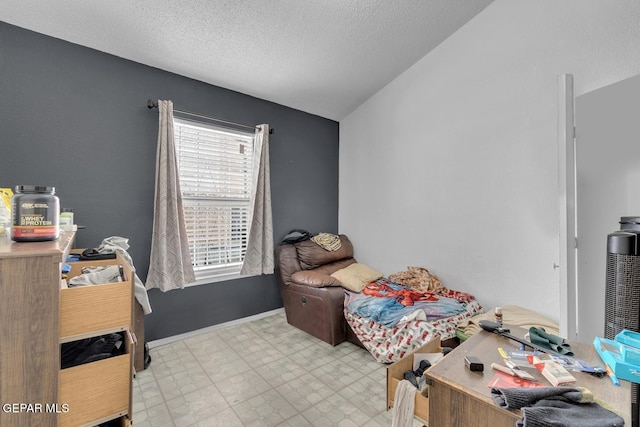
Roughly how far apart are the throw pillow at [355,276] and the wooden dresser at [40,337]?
2.22 metres

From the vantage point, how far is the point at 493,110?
2.45m

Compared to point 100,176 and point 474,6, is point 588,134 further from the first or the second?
point 100,176

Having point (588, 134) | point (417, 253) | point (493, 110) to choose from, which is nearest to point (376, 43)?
point (493, 110)

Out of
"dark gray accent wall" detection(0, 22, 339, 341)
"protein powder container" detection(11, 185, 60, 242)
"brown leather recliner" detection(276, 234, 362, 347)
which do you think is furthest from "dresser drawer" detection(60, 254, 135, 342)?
"brown leather recliner" detection(276, 234, 362, 347)

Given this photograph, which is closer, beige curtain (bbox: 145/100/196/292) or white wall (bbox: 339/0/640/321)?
white wall (bbox: 339/0/640/321)

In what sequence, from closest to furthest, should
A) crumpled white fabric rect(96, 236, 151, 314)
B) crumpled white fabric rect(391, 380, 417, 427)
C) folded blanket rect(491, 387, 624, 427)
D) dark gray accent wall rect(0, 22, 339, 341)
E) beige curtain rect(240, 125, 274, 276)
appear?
folded blanket rect(491, 387, 624, 427) → crumpled white fabric rect(391, 380, 417, 427) → crumpled white fabric rect(96, 236, 151, 314) → dark gray accent wall rect(0, 22, 339, 341) → beige curtain rect(240, 125, 274, 276)

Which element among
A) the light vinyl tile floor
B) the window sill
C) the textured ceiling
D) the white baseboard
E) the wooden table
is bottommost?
the light vinyl tile floor

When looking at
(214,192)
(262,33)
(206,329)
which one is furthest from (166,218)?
(262,33)

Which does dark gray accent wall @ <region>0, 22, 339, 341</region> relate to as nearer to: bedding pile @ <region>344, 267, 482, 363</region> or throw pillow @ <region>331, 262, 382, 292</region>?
throw pillow @ <region>331, 262, 382, 292</region>

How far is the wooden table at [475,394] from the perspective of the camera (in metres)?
0.77

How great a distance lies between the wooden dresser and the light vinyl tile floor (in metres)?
0.78

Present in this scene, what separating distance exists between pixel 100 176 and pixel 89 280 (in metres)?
1.42

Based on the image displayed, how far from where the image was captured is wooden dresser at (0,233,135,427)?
2.80ft

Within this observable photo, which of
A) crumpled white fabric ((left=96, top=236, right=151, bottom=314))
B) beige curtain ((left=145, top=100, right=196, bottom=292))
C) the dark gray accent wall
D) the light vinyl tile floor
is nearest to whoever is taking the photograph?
the light vinyl tile floor
